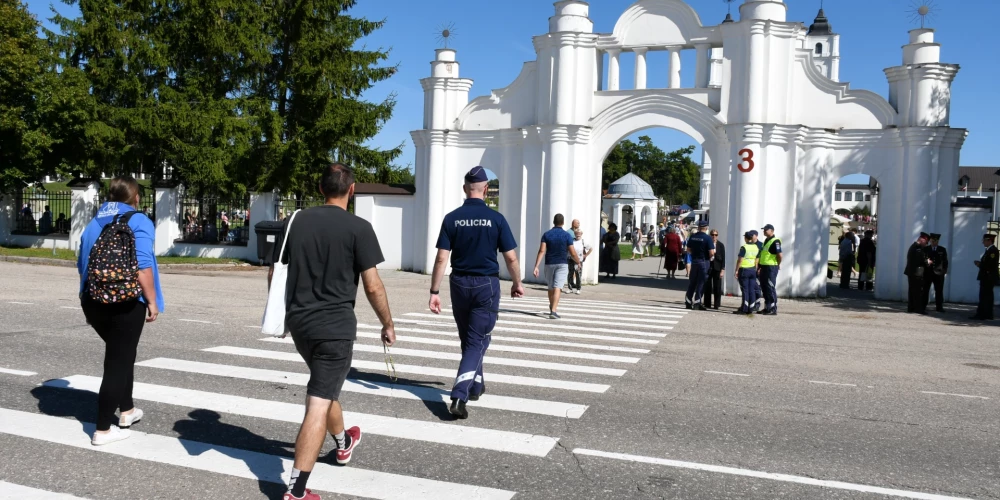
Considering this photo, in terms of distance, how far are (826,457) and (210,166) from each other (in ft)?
76.3

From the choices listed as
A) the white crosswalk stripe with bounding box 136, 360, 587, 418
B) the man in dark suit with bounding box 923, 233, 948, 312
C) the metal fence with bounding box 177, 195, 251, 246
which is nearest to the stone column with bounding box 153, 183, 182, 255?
the metal fence with bounding box 177, 195, 251, 246

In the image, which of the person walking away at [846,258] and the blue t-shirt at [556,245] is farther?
the person walking away at [846,258]

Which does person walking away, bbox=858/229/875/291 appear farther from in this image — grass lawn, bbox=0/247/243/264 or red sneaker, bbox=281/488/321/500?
red sneaker, bbox=281/488/321/500

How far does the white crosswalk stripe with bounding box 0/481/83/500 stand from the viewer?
4734 millimetres

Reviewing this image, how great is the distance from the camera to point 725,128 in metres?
19.9

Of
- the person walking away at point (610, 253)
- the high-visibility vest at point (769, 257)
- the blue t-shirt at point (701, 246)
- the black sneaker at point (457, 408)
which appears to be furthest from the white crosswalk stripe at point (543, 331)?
the person walking away at point (610, 253)

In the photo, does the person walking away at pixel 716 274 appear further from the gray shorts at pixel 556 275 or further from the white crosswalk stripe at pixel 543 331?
the white crosswalk stripe at pixel 543 331

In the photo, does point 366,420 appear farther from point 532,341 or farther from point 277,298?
point 532,341

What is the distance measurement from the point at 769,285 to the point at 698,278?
134 cm

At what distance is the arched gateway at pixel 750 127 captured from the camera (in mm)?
19234

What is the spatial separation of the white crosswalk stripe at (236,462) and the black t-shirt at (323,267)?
0.95 meters

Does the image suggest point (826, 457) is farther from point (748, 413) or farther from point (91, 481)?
point (91, 481)

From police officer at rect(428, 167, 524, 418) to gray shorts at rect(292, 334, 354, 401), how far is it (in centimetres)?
198

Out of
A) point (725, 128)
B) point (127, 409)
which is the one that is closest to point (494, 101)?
point (725, 128)
